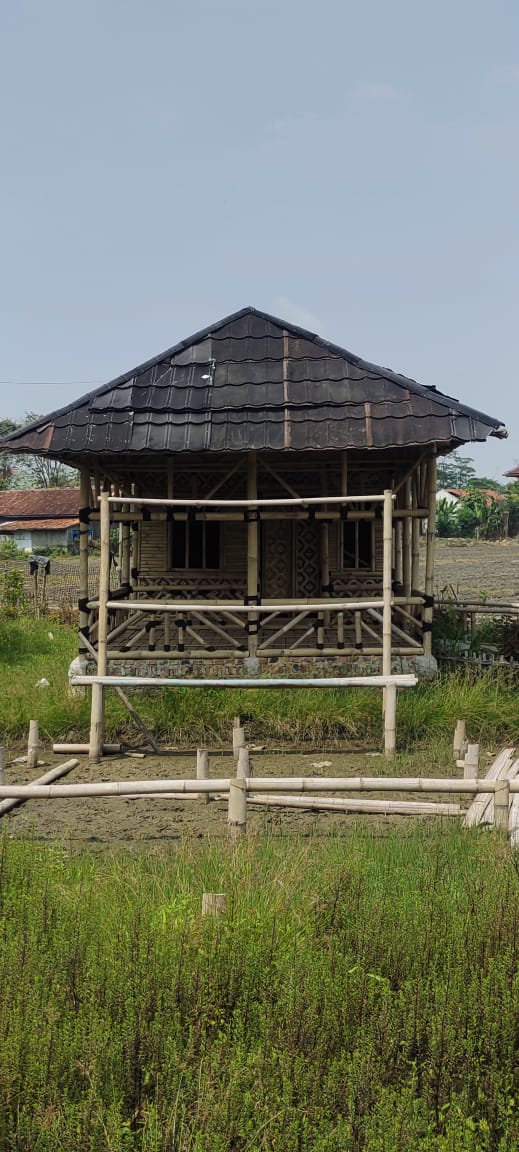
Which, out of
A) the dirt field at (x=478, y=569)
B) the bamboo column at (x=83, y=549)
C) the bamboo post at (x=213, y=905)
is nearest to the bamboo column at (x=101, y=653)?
the bamboo column at (x=83, y=549)

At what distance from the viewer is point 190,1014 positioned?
3750 millimetres

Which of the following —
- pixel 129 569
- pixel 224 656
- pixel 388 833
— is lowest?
pixel 388 833

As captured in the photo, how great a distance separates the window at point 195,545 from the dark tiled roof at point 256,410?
249 cm

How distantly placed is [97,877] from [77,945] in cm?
120

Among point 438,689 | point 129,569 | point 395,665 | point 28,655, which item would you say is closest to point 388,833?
point 438,689

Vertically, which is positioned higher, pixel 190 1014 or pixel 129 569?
pixel 129 569

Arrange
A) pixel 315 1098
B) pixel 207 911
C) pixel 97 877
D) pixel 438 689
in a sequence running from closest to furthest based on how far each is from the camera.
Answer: pixel 315 1098 → pixel 207 911 → pixel 97 877 → pixel 438 689

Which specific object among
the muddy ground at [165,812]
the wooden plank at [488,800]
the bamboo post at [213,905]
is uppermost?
the bamboo post at [213,905]

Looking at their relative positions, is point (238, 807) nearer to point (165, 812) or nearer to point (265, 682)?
point (165, 812)

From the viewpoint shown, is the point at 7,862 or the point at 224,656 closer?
the point at 7,862

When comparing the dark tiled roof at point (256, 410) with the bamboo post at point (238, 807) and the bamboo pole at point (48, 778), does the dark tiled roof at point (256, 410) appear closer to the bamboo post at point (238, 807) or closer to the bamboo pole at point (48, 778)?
the bamboo pole at point (48, 778)

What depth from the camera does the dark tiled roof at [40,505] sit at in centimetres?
5347

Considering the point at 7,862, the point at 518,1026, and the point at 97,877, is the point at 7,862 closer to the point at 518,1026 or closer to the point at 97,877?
the point at 97,877

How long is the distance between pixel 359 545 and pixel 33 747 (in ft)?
21.1
